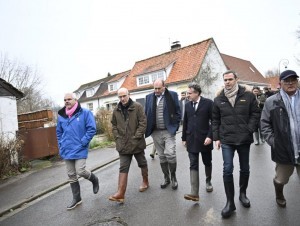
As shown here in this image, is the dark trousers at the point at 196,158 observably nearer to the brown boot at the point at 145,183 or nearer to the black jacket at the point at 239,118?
the black jacket at the point at 239,118

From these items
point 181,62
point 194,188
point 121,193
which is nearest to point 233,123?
point 194,188

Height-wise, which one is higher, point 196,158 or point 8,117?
point 8,117

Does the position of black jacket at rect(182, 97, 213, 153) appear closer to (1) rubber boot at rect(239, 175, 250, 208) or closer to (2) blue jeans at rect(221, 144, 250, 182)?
(2) blue jeans at rect(221, 144, 250, 182)

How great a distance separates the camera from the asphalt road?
3.93 metres

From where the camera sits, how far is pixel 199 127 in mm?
4762

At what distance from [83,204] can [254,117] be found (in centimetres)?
345

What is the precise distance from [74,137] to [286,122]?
11.6ft

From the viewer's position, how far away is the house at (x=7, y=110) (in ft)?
29.1

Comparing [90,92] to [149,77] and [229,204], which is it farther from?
[229,204]

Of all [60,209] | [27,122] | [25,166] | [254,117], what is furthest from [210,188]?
[27,122]

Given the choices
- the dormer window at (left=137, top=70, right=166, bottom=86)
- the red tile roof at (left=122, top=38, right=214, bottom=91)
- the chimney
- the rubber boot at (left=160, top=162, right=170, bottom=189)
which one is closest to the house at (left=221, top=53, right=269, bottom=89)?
the chimney

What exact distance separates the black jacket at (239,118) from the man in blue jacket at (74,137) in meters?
2.43

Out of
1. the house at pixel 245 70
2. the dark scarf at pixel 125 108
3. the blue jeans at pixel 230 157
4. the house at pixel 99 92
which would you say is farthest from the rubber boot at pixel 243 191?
the house at pixel 245 70

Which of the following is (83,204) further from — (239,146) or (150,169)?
(239,146)
